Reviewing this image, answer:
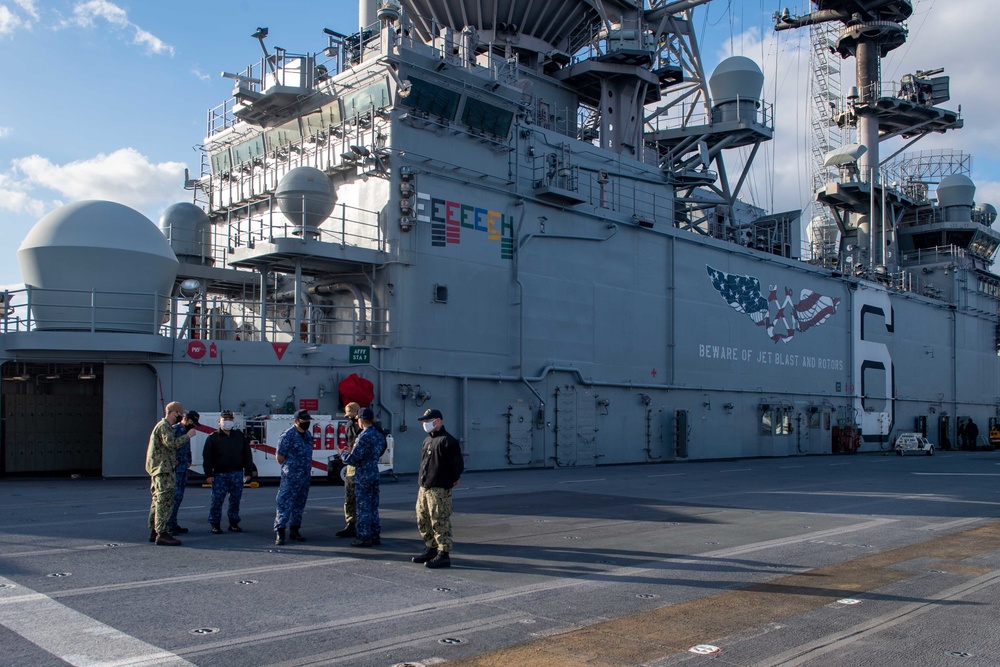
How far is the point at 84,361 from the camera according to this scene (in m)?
18.2

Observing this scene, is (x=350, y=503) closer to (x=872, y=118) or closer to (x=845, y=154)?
(x=845, y=154)

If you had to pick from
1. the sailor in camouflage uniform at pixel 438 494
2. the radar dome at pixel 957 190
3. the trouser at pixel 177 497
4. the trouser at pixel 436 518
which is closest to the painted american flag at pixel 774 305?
the radar dome at pixel 957 190

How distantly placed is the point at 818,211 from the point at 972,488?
34131mm

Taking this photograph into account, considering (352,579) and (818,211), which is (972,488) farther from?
(818,211)

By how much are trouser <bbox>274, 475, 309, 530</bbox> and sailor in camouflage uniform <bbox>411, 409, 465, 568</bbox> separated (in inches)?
79.9

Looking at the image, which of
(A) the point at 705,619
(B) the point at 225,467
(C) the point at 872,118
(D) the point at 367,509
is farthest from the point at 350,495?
(C) the point at 872,118

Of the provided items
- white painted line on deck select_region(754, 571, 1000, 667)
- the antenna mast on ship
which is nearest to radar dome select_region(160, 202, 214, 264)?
white painted line on deck select_region(754, 571, 1000, 667)

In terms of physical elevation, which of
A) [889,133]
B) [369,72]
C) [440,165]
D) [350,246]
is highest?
[889,133]

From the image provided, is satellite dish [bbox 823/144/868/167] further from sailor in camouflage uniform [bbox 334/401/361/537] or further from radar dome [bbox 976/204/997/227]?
sailor in camouflage uniform [bbox 334/401/361/537]

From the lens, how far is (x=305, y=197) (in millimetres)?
20500

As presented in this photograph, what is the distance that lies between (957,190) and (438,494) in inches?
1744

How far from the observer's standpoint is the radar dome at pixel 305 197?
20.5 meters

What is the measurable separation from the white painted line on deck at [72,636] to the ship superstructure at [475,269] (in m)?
11.8

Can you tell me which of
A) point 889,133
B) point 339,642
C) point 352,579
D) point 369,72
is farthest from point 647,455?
point 889,133
